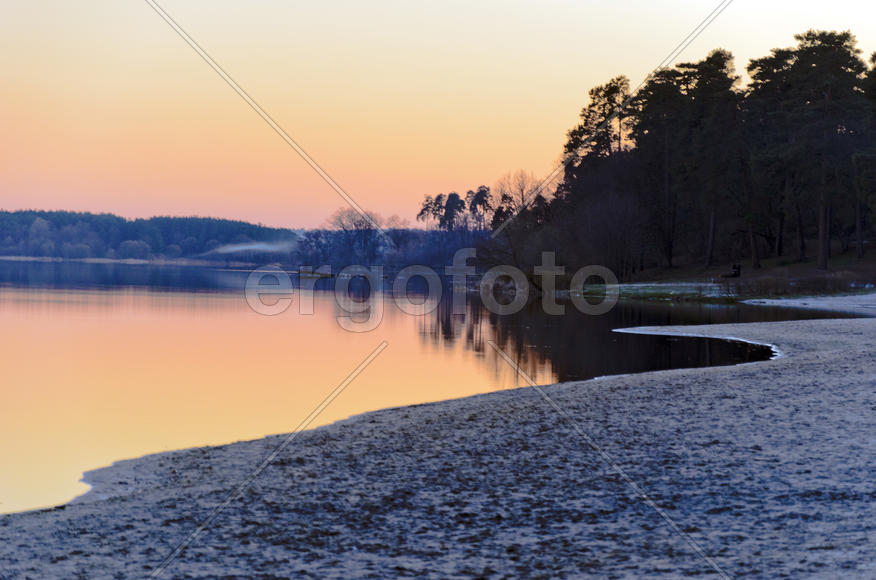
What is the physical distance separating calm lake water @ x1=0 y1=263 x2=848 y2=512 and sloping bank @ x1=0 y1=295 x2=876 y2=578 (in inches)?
114

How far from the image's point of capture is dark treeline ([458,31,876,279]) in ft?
184

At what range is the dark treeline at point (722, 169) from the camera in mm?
56219

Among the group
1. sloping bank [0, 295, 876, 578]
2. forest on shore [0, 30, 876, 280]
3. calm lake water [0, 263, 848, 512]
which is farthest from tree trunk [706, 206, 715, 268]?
sloping bank [0, 295, 876, 578]

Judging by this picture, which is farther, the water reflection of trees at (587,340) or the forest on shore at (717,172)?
the forest on shore at (717,172)

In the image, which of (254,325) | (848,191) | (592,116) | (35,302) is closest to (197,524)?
(254,325)

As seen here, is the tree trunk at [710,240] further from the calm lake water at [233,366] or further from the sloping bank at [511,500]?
the sloping bank at [511,500]

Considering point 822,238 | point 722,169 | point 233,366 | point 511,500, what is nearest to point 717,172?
point 722,169

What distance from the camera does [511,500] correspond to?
830 cm

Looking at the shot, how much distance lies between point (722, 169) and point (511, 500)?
63271 millimetres

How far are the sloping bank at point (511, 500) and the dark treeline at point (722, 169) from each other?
1864 inches

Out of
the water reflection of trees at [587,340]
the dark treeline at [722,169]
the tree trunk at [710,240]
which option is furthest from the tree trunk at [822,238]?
the water reflection of trees at [587,340]

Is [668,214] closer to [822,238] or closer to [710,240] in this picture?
[710,240]

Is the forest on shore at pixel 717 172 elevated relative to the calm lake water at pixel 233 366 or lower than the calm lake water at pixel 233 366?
elevated

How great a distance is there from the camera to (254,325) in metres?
40.2
